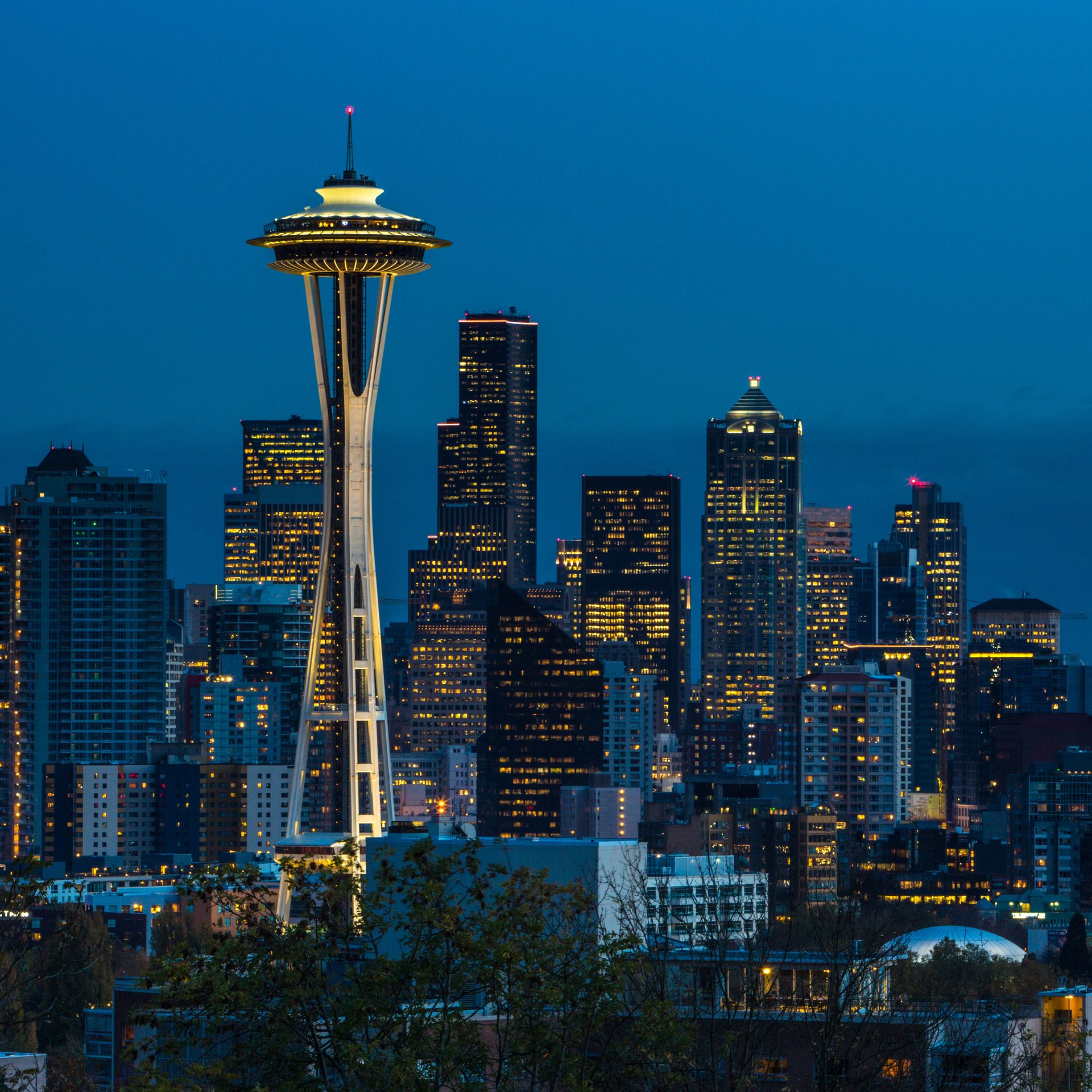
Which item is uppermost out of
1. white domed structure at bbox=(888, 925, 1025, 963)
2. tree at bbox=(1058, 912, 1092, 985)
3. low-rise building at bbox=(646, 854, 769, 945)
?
low-rise building at bbox=(646, 854, 769, 945)

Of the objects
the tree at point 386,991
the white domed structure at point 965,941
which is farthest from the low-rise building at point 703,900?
the tree at point 386,991

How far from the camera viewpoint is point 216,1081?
2789 centimetres

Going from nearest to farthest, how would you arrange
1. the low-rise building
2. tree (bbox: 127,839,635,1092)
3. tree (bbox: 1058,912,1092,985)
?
tree (bbox: 127,839,635,1092) → the low-rise building → tree (bbox: 1058,912,1092,985)

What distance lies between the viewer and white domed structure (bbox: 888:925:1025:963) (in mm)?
112750

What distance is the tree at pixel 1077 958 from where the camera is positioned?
128875 mm

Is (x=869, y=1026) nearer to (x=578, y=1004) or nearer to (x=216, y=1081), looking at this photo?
(x=578, y=1004)

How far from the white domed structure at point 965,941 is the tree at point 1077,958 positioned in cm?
287

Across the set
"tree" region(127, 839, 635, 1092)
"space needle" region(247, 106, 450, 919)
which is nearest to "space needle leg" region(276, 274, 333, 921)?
"space needle" region(247, 106, 450, 919)

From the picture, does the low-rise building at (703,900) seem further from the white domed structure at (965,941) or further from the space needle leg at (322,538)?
the space needle leg at (322,538)

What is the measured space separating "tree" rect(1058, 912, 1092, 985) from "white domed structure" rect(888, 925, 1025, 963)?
9.41 ft

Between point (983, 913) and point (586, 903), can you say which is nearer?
point (586, 903)

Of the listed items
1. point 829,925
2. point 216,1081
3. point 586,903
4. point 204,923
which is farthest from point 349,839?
point 204,923

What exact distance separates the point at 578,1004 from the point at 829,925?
1816cm

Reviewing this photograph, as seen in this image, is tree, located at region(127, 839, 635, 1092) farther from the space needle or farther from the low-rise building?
the space needle
